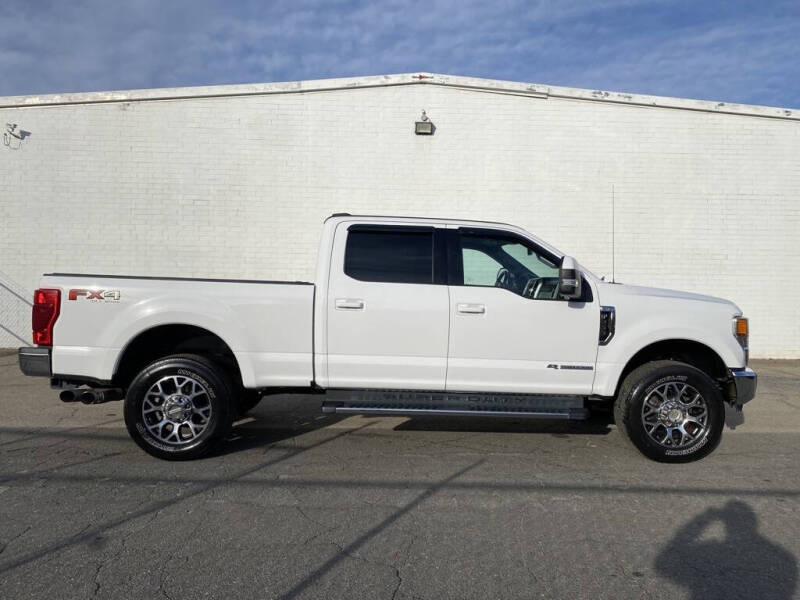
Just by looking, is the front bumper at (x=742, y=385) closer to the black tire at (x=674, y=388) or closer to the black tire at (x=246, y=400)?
the black tire at (x=674, y=388)

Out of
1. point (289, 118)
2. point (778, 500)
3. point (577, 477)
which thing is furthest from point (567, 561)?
point (289, 118)

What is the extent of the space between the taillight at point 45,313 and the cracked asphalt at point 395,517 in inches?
42.4

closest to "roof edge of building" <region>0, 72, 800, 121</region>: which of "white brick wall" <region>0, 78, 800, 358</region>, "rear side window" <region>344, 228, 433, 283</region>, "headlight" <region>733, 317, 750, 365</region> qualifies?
"white brick wall" <region>0, 78, 800, 358</region>

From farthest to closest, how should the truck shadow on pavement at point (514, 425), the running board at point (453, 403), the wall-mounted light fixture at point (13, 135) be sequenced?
the wall-mounted light fixture at point (13, 135)
the truck shadow on pavement at point (514, 425)
the running board at point (453, 403)

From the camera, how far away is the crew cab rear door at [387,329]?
17.8ft

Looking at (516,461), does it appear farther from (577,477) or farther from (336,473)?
(336,473)

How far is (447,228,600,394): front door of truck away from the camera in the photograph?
5430 mm

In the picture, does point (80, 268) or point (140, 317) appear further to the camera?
point (80, 268)

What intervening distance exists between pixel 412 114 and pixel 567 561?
32.2 feet

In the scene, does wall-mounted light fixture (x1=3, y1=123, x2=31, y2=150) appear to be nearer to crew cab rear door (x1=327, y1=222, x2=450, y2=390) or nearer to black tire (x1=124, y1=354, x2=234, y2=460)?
black tire (x1=124, y1=354, x2=234, y2=460)

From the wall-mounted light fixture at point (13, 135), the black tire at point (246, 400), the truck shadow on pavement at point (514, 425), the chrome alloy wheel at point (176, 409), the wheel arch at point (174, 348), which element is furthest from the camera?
the wall-mounted light fixture at point (13, 135)

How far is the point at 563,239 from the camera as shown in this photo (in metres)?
12.1

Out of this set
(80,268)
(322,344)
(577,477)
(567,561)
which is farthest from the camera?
(80,268)

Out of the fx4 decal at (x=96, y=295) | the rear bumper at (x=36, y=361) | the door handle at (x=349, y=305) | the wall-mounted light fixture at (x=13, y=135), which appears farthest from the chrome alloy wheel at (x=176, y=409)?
the wall-mounted light fixture at (x=13, y=135)
